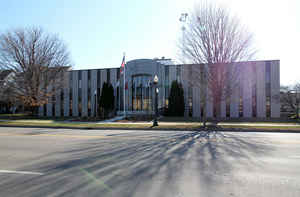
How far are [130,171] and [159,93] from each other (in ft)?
89.7

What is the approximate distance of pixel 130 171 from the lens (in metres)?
5.18

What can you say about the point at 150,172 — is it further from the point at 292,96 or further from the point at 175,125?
the point at 292,96

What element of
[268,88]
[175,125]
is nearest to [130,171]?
[175,125]

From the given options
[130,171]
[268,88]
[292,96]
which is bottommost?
[130,171]

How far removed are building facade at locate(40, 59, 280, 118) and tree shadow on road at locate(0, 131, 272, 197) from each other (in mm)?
18645

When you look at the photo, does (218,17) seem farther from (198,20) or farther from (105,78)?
(105,78)

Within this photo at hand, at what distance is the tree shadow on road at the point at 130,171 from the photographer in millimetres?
4082

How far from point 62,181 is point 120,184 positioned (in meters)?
1.36

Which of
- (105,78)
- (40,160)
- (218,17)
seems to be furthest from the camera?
(105,78)

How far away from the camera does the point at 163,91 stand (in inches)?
1283

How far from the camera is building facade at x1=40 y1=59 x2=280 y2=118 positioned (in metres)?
28.9

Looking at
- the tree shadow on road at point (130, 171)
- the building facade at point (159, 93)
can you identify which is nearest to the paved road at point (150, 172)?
Result: the tree shadow on road at point (130, 171)

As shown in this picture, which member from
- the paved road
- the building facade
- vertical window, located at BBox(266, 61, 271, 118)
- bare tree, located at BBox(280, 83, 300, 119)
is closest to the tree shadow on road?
the paved road

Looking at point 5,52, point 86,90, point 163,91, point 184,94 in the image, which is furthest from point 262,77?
point 5,52
